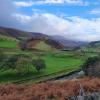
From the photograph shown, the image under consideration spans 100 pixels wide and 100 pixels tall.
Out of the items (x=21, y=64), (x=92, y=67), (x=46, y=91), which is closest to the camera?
(x=46, y=91)

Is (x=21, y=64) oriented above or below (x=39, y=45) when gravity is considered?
below

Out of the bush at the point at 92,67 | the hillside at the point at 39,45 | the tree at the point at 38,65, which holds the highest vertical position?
the hillside at the point at 39,45

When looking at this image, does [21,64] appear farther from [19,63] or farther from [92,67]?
[92,67]

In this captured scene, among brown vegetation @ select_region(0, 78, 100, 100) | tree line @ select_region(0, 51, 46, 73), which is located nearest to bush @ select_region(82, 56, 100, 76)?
tree line @ select_region(0, 51, 46, 73)

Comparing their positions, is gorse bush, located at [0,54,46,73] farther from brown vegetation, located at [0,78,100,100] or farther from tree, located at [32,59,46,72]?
brown vegetation, located at [0,78,100,100]

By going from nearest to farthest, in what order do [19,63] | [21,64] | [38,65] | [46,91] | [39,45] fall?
[46,91] → [19,63] → [21,64] → [38,65] → [39,45]

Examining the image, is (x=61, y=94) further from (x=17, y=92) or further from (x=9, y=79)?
(x=9, y=79)

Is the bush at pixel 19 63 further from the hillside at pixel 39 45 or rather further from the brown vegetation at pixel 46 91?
the hillside at pixel 39 45

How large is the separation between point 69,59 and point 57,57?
19.8ft

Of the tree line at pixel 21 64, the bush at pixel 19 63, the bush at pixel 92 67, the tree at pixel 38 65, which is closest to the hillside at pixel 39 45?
the tree at pixel 38 65

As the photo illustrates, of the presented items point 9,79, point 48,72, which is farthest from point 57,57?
point 9,79

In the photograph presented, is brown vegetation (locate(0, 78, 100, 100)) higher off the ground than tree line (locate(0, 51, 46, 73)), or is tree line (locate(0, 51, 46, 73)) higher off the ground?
brown vegetation (locate(0, 78, 100, 100))

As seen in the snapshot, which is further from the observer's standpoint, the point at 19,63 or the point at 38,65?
the point at 38,65

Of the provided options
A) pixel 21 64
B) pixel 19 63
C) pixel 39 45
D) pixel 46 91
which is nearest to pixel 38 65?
pixel 21 64
